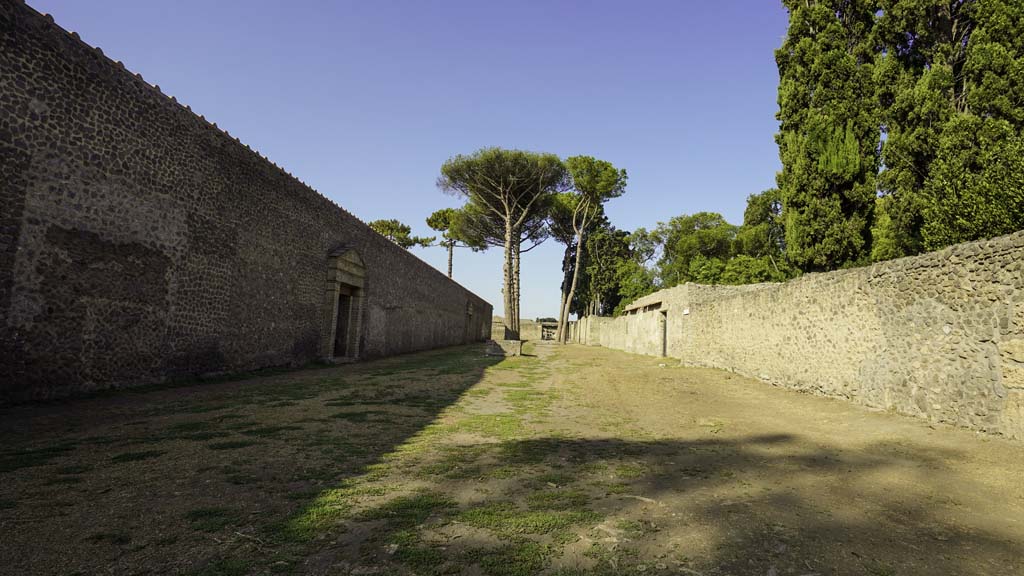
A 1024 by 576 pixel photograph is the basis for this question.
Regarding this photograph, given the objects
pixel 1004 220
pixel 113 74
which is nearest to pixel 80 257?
pixel 113 74

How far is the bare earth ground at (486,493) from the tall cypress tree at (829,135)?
9.12 meters

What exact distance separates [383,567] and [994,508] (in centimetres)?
411

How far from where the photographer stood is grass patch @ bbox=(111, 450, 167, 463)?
386 centimetres

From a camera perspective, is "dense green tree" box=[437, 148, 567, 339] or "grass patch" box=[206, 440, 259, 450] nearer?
"grass patch" box=[206, 440, 259, 450]

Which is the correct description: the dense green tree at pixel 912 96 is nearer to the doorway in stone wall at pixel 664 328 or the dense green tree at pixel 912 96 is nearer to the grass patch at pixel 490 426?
the doorway in stone wall at pixel 664 328

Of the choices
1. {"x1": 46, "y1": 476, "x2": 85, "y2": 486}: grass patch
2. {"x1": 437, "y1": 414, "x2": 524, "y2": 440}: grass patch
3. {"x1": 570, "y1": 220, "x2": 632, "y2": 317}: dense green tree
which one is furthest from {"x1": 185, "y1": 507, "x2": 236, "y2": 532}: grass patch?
{"x1": 570, "y1": 220, "x2": 632, "y2": 317}: dense green tree

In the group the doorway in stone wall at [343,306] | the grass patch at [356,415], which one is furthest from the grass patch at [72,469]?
the doorway in stone wall at [343,306]

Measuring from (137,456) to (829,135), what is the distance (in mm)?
16446

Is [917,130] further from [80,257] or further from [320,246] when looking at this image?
[80,257]

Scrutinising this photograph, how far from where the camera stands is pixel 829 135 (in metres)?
13.7

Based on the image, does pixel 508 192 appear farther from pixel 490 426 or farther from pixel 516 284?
pixel 490 426

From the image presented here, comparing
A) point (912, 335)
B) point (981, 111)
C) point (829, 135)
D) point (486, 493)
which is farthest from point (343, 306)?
point (981, 111)

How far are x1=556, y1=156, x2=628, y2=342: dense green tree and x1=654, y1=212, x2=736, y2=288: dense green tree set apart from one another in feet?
22.9

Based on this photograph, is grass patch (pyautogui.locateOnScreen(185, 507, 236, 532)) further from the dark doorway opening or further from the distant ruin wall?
the dark doorway opening
